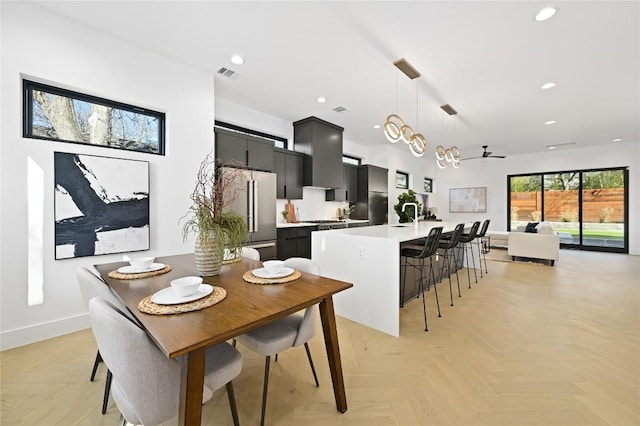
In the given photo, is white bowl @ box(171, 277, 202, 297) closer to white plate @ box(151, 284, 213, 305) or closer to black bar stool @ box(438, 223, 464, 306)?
white plate @ box(151, 284, 213, 305)

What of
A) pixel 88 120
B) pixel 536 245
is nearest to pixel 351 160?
pixel 536 245

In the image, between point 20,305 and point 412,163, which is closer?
point 20,305

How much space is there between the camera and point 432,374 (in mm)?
1897

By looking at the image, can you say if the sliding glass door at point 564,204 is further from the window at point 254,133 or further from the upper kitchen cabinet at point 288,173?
the window at point 254,133

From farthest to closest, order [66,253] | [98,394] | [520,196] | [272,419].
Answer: [520,196], [66,253], [98,394], [272,419]

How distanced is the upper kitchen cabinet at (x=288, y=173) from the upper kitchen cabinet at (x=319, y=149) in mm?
155

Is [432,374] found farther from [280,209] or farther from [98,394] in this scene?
[280,209]

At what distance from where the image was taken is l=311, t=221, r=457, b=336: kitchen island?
2.49 meters

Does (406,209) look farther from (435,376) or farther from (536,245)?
(536,245)

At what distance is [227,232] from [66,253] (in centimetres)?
195

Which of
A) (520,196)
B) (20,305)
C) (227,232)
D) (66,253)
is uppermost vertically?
(520,196)

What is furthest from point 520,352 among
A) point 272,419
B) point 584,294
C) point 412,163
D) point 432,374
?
point 412,163

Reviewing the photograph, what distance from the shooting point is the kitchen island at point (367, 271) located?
8.16ft

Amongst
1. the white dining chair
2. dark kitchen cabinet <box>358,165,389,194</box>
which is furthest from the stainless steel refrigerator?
dark kitchen cabinet <box>358,165,389,194</box>
